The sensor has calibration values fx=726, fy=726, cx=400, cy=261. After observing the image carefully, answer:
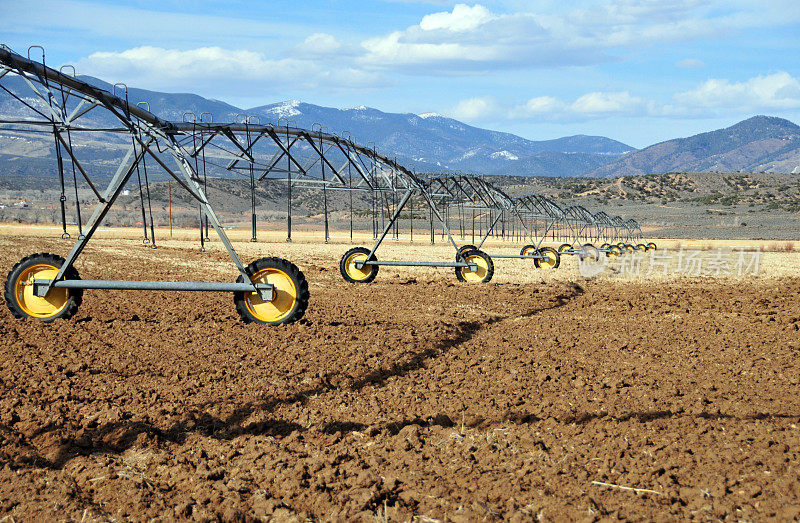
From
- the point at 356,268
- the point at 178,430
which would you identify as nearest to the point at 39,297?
the point at 178,430

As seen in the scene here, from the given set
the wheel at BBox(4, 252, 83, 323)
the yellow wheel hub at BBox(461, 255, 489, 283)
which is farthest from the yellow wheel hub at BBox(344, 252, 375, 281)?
the wheel at BBox(4, 252, 83, 323)

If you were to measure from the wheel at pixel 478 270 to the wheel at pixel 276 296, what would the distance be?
8720 millimetres

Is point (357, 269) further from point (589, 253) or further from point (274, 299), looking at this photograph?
point (589, 253)

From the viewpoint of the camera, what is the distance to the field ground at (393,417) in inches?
168

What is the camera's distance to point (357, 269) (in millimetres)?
16984

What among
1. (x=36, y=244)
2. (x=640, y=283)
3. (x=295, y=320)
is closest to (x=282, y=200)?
(x=36, y=244)

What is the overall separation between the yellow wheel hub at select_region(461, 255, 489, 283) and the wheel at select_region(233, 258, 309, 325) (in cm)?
879

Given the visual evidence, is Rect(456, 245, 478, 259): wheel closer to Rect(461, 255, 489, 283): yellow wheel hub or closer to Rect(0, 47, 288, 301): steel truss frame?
Rect(461, 255, 489, 283): yellow wheel hub

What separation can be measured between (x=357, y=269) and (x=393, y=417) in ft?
36.5

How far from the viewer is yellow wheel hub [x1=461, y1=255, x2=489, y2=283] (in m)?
17.8

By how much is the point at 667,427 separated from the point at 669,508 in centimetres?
159

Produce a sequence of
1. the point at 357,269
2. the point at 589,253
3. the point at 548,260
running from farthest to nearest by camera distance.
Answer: the point at 589,253, the point at 548,260, the point at 357,269

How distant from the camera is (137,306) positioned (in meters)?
11.4

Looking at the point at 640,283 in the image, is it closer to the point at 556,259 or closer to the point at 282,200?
the point at 556,259
